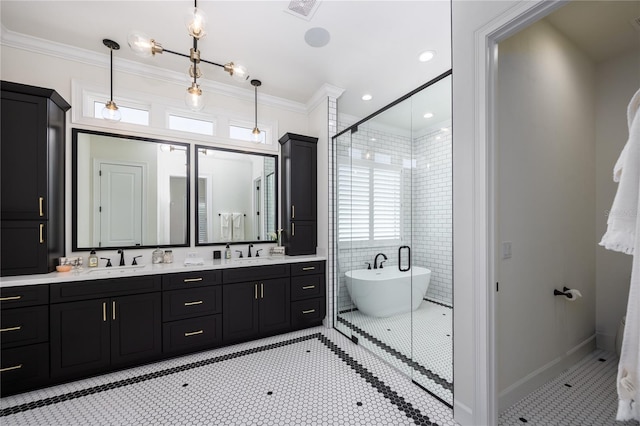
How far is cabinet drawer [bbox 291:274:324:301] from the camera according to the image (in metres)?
3.23

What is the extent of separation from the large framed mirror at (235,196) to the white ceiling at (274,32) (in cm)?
100

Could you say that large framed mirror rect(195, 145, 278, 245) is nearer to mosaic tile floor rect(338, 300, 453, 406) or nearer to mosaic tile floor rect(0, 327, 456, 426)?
mosaic tile floor rect(0, 327, 456, 426)

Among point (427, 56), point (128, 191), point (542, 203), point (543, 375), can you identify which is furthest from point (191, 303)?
point (427, 56)

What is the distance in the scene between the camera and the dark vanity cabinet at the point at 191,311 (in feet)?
8.43

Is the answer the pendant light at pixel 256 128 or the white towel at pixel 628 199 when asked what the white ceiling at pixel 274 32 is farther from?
the white towel at pixel 628 199

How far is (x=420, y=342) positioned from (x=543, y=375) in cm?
95

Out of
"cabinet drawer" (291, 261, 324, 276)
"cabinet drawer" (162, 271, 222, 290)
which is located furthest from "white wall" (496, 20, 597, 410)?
"cabinet drawer" (162, 271, 222, 290)

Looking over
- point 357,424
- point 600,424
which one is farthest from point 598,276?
point 357,424

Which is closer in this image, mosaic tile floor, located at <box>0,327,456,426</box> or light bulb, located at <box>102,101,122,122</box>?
mosaic tile floor, located at <box>0,327,456,426</box>

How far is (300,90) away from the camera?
3.53 meters

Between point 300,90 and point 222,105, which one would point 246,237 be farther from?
point 300,90

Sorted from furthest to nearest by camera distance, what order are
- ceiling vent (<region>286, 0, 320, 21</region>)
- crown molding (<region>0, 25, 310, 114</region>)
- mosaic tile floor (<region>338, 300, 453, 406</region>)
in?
crown molding (<region>0, 25, 310, 114</region>), mosaic tile floor (<region>338, 300, 453, 406</region>), ceiling vent (<region>286, 0, 320, 21</region>)

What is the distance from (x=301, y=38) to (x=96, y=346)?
336 cm

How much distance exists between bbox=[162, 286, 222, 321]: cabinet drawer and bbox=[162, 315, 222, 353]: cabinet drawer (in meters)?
0.06
